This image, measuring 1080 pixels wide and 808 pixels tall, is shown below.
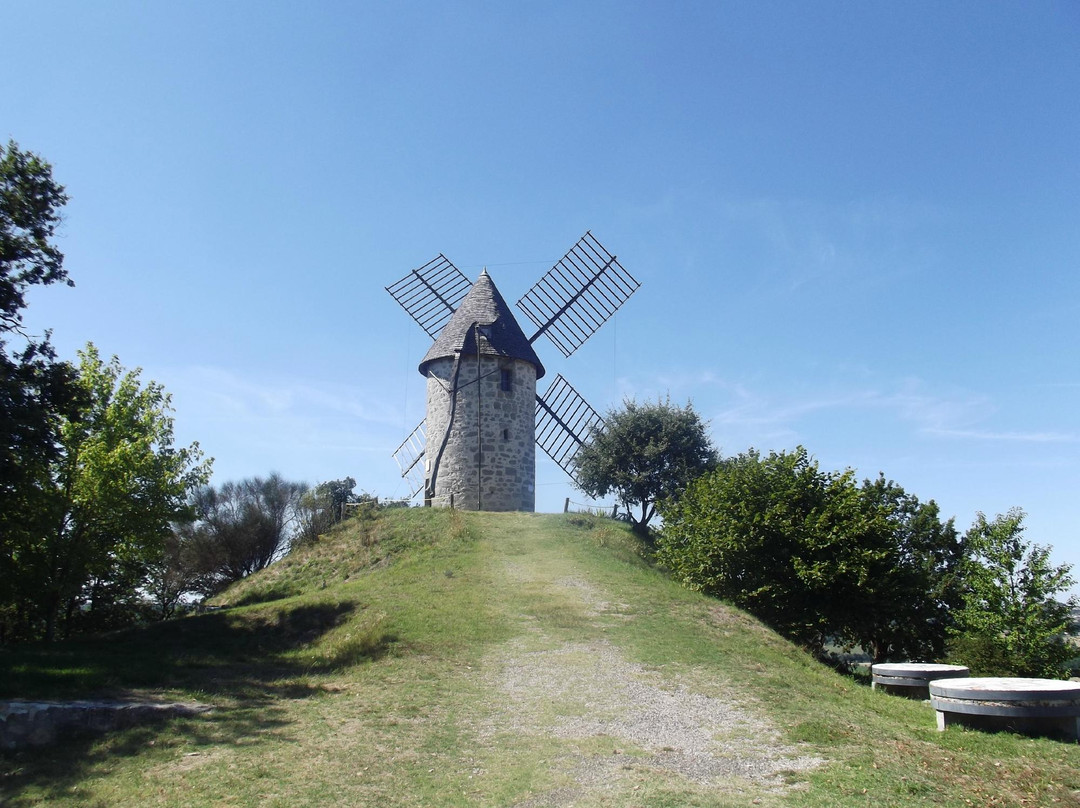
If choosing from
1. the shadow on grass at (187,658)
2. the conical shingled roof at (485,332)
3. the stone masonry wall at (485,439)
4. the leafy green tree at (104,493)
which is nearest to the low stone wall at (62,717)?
the shadow on grass at (187,658)

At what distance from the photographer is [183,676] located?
11.5 metres

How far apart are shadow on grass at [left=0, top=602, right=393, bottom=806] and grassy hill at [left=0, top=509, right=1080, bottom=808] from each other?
0.15 ft

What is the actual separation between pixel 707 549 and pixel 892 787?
40.9 feet

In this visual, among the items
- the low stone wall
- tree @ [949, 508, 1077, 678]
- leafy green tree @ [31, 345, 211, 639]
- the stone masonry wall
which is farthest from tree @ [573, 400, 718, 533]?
the low stone wall

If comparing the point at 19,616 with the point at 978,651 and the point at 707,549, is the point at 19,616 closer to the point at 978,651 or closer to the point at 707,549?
the point at 707,549

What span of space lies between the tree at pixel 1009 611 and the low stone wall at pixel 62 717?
18127 mm

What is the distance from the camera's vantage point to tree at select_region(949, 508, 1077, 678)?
18828 millimetres

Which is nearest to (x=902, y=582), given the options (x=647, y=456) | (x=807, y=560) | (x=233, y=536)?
(x=807, y=560)

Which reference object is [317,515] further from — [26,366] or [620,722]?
[620,722]

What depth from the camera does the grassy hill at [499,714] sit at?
689cm

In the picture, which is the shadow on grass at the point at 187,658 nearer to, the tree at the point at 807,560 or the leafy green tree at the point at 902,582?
the tree at the point at 807,560

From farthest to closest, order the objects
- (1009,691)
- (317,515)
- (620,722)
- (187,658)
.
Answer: (317,515) → (187,658) → (620,722) → (1009,691)

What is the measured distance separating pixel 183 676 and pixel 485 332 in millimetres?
18129

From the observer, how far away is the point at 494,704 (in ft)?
32.2
